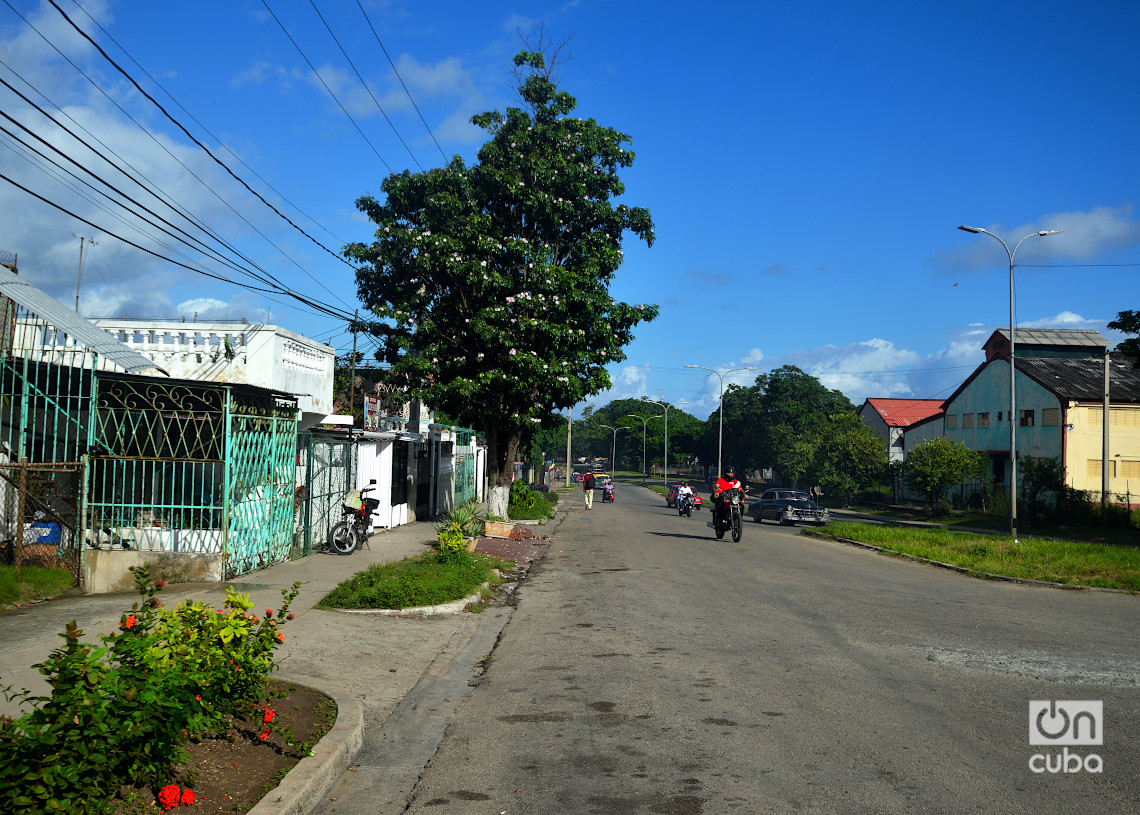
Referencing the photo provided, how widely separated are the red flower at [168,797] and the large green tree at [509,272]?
18.4 metres

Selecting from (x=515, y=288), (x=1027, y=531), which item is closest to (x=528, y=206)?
(x=515, y=288)

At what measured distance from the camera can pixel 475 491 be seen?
3800 cm

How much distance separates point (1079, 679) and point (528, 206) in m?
19.3

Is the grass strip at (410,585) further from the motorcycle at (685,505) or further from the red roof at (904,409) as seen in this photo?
the red roof at (904,409)

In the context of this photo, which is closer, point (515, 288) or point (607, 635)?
point (607, 635)

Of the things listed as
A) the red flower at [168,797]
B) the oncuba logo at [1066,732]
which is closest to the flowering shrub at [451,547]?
the oncuba logo at [1066,732]

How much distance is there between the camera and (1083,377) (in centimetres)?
4356

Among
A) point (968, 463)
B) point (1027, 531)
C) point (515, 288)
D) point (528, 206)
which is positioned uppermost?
point (528, 206)

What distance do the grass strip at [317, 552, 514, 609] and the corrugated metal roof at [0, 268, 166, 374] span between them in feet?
14.8

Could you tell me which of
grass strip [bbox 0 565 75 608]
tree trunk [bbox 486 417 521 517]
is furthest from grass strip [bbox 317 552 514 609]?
tree trunk [bbox 486 417 521 517]

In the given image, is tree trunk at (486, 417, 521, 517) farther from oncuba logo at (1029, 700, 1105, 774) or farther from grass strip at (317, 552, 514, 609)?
oncuba logo at (1029, 700, 1105, 774)

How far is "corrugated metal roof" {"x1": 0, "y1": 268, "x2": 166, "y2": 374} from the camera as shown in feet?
37.5

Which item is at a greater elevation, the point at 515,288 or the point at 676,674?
the point at 515,288

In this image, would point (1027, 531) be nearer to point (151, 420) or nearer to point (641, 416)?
point (151, 420)
